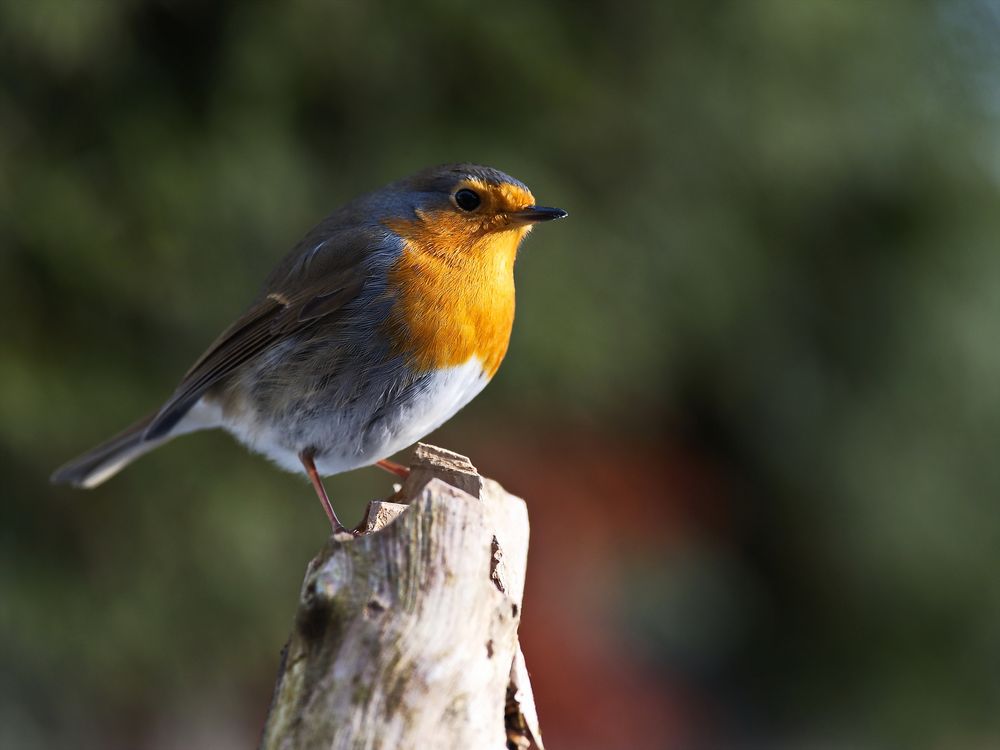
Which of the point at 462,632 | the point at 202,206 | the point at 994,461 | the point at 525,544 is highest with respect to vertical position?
the point at 994,461

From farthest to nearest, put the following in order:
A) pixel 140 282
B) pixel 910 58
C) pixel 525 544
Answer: pixel 910 58
pixel 140 282
pixel 525 544

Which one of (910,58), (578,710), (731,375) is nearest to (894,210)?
(910,58)

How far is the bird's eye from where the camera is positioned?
2.48 meters

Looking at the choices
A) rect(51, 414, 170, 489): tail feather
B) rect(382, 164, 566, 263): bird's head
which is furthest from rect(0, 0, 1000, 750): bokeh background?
rect(382, 164, 566, 263): bird's head

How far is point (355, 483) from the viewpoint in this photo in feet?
13.3

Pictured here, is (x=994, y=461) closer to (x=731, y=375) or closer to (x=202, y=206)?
(x=731, y=375)

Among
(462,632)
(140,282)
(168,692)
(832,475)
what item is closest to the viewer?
(462,632)

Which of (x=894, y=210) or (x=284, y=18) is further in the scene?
(x=894, y=210)

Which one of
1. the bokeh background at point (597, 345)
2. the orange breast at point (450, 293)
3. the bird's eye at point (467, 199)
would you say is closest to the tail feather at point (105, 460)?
the bokeh background at point (597, 345)

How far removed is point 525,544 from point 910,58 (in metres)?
4.19

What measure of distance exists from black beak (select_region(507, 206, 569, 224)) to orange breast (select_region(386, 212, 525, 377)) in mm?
47

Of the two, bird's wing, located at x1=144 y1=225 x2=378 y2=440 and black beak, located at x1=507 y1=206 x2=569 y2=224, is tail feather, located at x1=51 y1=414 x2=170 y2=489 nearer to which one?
bird's wing, located at x1=144 y1=225 x2=378 y2=440

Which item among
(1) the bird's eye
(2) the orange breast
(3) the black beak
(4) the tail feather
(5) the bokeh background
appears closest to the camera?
(2) the orange breast

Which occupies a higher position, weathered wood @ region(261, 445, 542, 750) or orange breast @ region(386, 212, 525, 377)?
orange breast @ region(386, 212, 525, 377)
